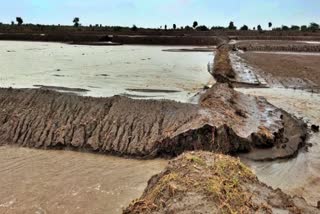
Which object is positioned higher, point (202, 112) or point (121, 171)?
point (202, 112)

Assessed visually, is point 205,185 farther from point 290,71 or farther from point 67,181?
point 290,71

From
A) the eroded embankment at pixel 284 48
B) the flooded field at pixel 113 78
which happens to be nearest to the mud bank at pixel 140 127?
the flooded field at pixel 113 78

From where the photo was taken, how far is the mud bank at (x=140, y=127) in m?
9.58

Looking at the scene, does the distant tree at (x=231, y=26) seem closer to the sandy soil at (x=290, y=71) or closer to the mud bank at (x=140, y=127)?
the sandy soil at (x=290, y=71)

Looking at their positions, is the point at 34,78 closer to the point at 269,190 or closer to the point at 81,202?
the point at 81,202

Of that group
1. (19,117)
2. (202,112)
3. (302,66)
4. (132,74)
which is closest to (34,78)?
(132,74)

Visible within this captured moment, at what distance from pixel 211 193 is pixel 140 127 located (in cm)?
505

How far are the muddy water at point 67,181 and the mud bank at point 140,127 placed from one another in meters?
0.46

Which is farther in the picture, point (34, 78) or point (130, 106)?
point (34, 78)

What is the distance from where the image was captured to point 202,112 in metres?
10.5

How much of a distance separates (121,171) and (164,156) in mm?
1201

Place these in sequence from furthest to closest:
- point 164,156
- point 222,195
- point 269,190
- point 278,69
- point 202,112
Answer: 1. point 278,69
2. point 202,112
3. point 164,156
4. point 269,190
5. point 222,195

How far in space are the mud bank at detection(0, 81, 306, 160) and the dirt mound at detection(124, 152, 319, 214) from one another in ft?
10.2

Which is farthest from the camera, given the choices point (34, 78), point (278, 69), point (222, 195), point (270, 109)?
point (278, 69)
